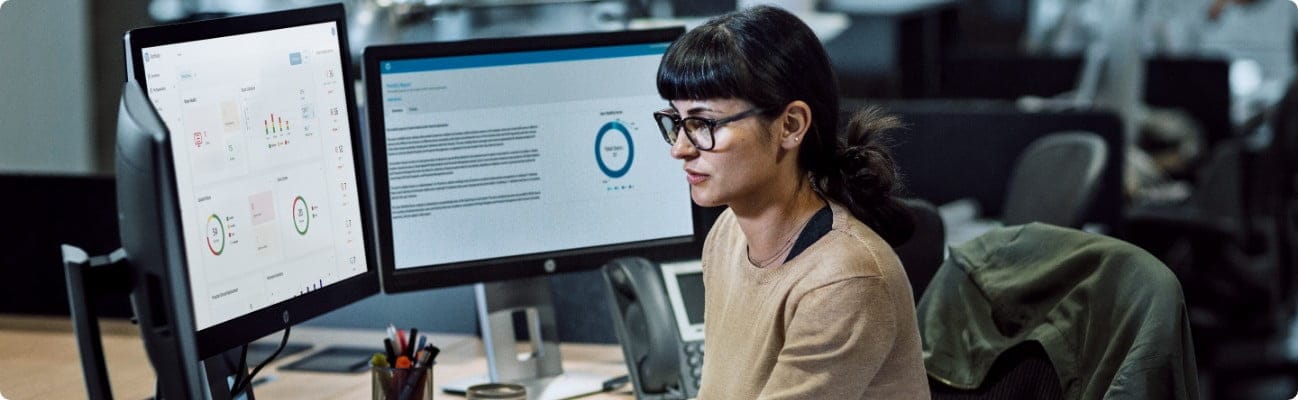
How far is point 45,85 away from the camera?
3.08 metres

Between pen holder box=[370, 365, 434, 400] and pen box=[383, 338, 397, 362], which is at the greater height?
pen box=[383, 338, 397, 362]

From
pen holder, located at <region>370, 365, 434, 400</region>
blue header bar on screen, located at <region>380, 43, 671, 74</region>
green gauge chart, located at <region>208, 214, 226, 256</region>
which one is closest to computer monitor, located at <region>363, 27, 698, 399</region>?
blue header bar on screen, located at <region>380, 43, 671, 74</region>

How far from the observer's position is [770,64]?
1290 millimetres

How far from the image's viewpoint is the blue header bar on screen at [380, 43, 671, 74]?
1733 millimetres

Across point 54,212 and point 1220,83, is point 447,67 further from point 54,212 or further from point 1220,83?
point 1220,83

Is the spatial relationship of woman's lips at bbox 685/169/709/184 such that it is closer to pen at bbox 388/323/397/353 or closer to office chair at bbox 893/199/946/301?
pen at bbox 388/323/397/353

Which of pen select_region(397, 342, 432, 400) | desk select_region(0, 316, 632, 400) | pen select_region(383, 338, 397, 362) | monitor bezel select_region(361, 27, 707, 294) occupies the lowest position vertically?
desk select_region(0, 316, 632, 400)

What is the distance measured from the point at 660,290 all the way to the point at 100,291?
0.77 metres

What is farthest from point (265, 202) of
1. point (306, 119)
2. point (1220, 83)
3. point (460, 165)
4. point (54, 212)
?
point (1220, 83)

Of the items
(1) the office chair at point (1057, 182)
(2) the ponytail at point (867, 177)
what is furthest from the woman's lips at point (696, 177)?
(1) the office chair at point (1057, 182)

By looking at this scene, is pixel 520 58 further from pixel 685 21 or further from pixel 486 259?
pixel 685 21

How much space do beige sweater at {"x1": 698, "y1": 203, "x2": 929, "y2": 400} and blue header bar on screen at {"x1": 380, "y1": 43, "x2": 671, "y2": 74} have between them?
0.51 m

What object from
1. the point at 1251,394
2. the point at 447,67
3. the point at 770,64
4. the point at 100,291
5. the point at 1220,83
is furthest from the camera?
the point at 1220,83

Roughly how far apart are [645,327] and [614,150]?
0.74ft
